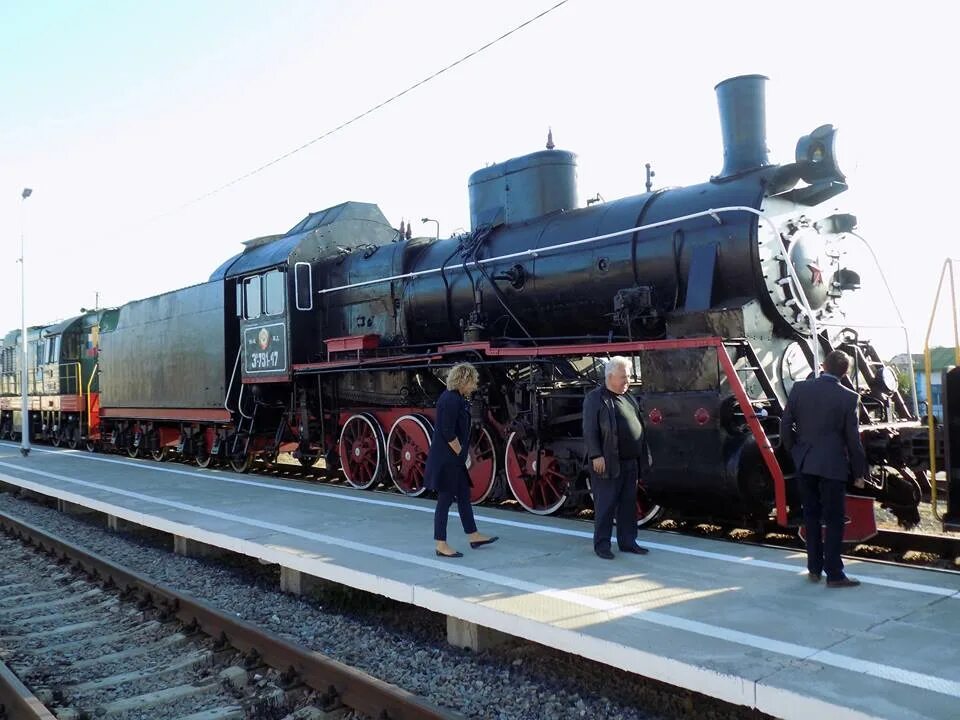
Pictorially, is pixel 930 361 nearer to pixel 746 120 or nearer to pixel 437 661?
pixel 746 120

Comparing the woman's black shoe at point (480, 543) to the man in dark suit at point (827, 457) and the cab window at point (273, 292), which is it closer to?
the man in dark suit at point (827, 457)

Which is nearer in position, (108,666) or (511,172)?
(108,666)

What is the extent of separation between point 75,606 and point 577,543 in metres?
4.00

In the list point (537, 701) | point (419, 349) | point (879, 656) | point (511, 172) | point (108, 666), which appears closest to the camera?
point (879, 656)

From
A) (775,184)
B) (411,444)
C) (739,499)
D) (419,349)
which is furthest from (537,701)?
(419,349)

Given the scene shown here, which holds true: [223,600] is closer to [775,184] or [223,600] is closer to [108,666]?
[108,666]

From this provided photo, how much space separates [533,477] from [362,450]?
309 centimetres

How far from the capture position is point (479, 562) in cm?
538

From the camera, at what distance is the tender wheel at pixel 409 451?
9.11 m

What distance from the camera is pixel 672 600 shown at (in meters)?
4.39

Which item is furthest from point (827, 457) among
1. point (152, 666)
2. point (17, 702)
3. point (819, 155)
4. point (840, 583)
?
point (17, 702)

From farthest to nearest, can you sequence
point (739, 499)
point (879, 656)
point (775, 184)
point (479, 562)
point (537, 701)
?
point (775, 184), point (739, 499), point (479, 562), point (537, 701), point (879, 656)

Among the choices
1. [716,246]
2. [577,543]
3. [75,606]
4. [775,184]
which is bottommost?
[75,606]

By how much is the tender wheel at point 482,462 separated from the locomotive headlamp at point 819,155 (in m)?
4.01
